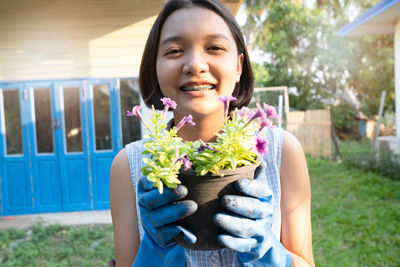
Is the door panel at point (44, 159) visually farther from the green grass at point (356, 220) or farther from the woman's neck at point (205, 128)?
the woman's neck at point (205, 128)

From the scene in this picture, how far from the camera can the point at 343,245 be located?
4.40 meters

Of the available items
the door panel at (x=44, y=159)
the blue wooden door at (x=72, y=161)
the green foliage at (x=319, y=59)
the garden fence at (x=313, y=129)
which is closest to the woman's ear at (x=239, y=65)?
the blue wooden door at (x=72, y=161)

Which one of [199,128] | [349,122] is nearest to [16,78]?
[199,128]

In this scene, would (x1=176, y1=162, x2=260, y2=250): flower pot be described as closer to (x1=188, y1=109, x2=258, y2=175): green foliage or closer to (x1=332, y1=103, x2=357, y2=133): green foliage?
(x1=188, y1=109, x2=258, y2=175): green foliage

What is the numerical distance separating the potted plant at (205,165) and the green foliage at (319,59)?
650 inches

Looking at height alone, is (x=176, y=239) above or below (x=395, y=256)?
above

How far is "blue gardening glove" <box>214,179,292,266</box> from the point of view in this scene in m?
0.97

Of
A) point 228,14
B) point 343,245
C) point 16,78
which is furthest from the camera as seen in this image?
point 16,78

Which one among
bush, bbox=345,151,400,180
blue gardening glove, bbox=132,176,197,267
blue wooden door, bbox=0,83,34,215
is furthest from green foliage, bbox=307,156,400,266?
blue wooden door, bbox=0,83,34,215

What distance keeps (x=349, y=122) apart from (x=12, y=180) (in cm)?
1637

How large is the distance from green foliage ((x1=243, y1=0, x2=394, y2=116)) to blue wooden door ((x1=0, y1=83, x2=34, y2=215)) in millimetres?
12582

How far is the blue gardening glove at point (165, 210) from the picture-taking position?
956mm

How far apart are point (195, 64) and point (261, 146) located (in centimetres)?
38

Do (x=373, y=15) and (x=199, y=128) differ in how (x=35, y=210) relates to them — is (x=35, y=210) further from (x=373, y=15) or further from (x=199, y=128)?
(x=373, y=15)
